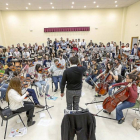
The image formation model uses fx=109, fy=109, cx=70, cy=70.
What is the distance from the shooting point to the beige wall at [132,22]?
370 inches

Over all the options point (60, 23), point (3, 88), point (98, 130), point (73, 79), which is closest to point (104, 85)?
point (98, 130)

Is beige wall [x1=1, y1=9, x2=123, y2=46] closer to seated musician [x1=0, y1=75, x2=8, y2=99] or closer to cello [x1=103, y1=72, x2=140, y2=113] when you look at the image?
seated musician [x1=0, y1=75, x2=8, y2=99]

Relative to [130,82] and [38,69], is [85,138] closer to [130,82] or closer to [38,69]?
[130,82]

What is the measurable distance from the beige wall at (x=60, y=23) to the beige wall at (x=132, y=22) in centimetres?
73

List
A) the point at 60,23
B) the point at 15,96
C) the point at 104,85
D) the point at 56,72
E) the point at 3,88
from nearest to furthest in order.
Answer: the point at 15,96
the point at 104,85
the point at 3,88
the point at 56,72
the point at 60,23

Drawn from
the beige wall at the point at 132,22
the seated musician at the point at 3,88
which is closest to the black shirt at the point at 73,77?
the seated musician at the point at 3,88

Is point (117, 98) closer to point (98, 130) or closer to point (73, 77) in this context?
point (98, 130)

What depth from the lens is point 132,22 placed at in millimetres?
10195

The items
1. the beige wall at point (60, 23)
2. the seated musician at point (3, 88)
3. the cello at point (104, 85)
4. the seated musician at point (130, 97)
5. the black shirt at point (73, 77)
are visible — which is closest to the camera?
the black shirt at point (73, 77)

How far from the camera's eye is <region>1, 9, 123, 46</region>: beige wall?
1119 cm

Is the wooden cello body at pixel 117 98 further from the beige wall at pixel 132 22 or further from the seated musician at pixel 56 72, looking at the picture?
the beige wall at pixel 132 22

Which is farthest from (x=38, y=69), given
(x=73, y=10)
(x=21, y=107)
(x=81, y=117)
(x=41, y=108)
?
(x=73, y=10)

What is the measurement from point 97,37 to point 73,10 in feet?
12.3

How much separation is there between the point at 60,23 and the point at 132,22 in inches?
275
